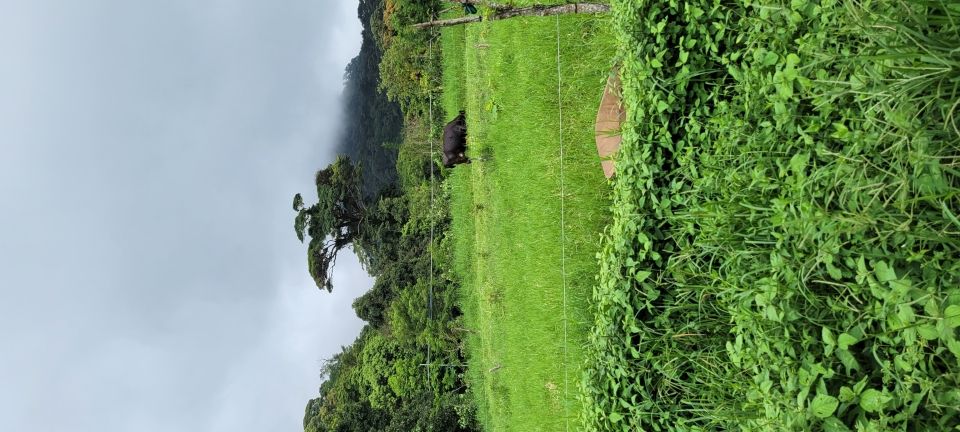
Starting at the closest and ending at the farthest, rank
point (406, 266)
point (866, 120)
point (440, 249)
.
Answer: point (866, 120) < point (440, 249) < point (406, 266)

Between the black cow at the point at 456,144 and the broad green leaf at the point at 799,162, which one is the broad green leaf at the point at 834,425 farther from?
the black cow at the point at 456,144

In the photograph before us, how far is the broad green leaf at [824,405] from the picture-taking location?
7.42ft

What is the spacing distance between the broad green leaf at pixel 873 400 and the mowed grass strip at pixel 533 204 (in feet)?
12.1

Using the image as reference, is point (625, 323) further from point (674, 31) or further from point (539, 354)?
point (539, 354)

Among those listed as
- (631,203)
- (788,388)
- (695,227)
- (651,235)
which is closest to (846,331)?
(788,388)

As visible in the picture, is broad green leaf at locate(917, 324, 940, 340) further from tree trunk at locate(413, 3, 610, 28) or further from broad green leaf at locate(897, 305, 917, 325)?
tree trunk at locate(413, 3, 610, 28)

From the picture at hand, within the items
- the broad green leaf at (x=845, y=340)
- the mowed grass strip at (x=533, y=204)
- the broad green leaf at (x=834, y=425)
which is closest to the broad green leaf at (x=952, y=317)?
the broad green leaf at (x=845, y=340)

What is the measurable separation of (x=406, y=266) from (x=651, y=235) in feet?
35.7

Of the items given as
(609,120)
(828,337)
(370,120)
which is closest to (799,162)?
(828,337)

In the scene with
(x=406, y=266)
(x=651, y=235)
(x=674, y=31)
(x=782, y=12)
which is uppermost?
(x=674, y=31)

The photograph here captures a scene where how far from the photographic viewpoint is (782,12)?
9.06 feet

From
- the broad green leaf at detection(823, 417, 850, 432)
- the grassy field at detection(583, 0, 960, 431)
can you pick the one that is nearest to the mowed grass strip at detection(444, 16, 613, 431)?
the grassy field at detection(583, 0, 960, 431)

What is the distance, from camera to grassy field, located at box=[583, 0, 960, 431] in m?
2.07

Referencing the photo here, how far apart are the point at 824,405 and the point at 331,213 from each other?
15082 millimetres
